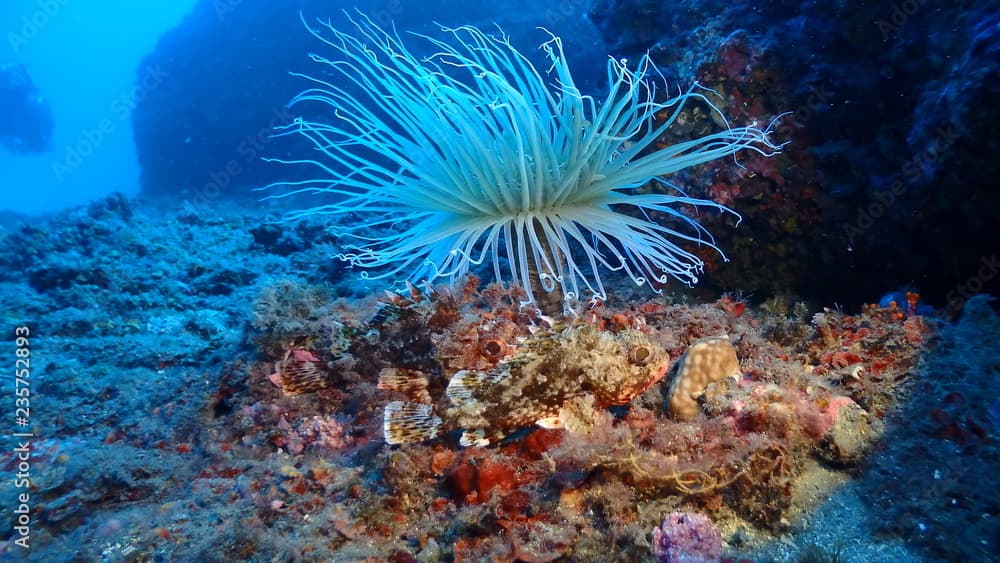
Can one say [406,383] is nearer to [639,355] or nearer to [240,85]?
[639,355]

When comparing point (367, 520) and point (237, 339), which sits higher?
point (237, 339)

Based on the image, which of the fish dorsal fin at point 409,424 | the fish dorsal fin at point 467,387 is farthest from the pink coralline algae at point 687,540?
the fish dorsal fin at point 409,424

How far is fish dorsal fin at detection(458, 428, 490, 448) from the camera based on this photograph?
2.86 metres

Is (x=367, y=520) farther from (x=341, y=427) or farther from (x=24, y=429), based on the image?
(x=24, y=429)

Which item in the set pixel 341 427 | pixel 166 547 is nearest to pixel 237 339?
pixel 341 427

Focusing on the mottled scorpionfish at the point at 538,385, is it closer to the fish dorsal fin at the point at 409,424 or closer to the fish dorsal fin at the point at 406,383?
the fish dorsal fin at the point at 409,424

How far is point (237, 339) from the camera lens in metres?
5.13

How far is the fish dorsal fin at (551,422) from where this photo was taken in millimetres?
2861

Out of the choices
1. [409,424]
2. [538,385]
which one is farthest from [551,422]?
[409,424]

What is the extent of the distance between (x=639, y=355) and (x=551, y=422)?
0.64 m

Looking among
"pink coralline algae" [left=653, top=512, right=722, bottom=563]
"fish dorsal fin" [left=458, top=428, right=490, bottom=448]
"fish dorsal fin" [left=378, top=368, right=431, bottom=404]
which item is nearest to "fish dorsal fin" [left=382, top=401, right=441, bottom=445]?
"fish dorsal fin" [left=458, top=428, right=490, bottom=448]

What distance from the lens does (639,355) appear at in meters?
2.86

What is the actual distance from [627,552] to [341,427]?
2217 mm

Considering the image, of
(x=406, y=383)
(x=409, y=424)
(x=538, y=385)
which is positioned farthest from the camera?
(x=406, y=383)
